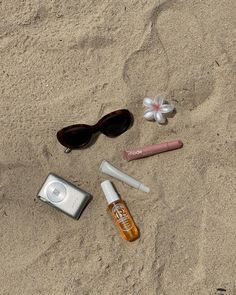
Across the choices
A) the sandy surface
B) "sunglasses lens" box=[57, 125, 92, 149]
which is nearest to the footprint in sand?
the sandy surface

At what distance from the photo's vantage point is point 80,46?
1.50m

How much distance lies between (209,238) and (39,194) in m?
0.56

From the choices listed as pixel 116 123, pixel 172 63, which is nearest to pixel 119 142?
pixel 116 123

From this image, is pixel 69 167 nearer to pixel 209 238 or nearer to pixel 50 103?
pixel 50 103

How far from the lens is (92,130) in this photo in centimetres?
145

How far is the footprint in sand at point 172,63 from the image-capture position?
150 cm

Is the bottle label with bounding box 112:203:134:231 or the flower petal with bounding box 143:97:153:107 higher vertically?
the flower petal with bounding box 143:97:153:107

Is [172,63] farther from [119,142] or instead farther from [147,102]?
[119,142]

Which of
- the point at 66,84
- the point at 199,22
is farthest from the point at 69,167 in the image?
the point at 199,22

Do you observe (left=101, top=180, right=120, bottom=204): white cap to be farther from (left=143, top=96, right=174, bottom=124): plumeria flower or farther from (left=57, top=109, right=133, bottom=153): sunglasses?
(left=143, top=96, right=174, bottom=124): plumeria flower

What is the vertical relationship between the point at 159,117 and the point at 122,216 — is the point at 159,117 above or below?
above

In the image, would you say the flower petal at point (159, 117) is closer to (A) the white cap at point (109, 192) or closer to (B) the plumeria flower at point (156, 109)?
(B) the plumeria flower at point (156, 109)

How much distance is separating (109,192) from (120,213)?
7 cm

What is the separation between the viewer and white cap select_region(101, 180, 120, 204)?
1.41m
